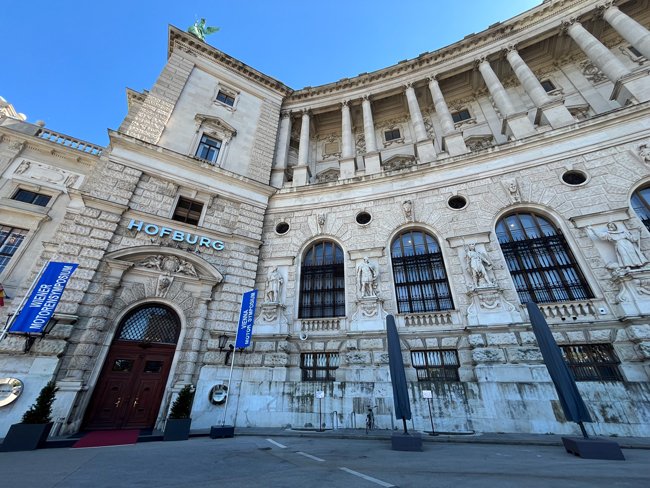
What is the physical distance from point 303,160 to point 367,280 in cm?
1205

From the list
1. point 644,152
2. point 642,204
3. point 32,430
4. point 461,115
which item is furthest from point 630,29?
point 32,430

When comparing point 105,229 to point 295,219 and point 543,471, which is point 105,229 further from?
point 543,471

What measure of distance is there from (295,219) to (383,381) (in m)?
10.7

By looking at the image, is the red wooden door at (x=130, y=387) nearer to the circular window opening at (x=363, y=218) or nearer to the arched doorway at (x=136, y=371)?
the arched doorway at (x=136, y=371)

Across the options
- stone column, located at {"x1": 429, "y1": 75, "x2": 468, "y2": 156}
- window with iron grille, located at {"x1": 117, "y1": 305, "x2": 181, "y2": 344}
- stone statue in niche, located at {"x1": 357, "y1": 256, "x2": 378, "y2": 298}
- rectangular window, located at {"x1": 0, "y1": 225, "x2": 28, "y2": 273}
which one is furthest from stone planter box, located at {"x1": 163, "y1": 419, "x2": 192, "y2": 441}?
stone column, located at {"x1": 429, "y1": 75, "x2": 468, "y2": 156}

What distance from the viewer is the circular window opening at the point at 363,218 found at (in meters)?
16.7

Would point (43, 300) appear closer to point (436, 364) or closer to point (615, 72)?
point (436, 364)

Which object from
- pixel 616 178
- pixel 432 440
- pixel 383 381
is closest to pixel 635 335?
pixel 616 178

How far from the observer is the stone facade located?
417 inches

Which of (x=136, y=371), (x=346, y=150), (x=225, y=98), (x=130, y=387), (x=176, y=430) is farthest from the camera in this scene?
(x=225, y=98)

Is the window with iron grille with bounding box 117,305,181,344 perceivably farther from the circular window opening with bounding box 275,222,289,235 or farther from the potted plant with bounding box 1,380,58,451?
the circular window opening with bounding box 275,222,289,235

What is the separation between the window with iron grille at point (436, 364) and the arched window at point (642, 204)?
10227mm

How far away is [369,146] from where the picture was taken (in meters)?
20.8

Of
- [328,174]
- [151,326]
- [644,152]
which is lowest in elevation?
[151,326]
